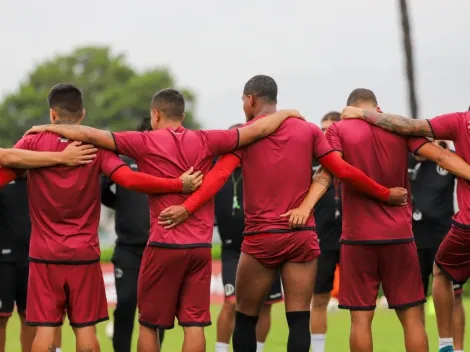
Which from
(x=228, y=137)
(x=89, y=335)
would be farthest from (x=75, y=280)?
(x=228, y=137)

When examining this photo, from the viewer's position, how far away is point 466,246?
1048cm

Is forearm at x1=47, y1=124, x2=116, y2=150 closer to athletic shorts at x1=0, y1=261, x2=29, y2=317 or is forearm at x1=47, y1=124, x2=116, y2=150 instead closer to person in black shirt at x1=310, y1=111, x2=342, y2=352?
athletic shorts at x1=0, y1=261, x2=29, y2=317

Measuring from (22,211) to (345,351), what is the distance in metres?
4.79

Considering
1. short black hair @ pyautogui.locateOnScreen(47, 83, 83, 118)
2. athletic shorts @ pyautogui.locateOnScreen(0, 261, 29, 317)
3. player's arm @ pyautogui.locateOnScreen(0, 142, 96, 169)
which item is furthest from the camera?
athletic shorts @ pyautogui.locateOnScreen(0, 261, 29, 317)

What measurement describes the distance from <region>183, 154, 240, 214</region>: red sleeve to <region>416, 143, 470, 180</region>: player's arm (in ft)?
5.74

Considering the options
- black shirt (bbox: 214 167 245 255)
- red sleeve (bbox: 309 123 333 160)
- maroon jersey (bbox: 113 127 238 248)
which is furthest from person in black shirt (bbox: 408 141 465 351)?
maroon jersey (bbox: 113 127 238 248)

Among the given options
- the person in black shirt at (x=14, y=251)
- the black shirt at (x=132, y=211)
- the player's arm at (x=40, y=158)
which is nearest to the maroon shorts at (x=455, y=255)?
the black shirt at (x=132, y=211)

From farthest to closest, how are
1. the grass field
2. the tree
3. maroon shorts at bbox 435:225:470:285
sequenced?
1. the tree
2. the grass field
3. maroon shorts at bbox 435:225:470:285

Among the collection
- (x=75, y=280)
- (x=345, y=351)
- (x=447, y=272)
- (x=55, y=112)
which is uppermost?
(x=55, y=112)

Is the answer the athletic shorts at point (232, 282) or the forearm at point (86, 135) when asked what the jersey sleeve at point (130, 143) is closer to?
the forearm at point (86, 135)

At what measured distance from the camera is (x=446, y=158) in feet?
33.0

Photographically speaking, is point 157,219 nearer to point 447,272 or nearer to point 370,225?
point 370,225

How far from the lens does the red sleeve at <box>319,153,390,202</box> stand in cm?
965

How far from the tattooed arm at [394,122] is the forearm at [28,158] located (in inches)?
106
